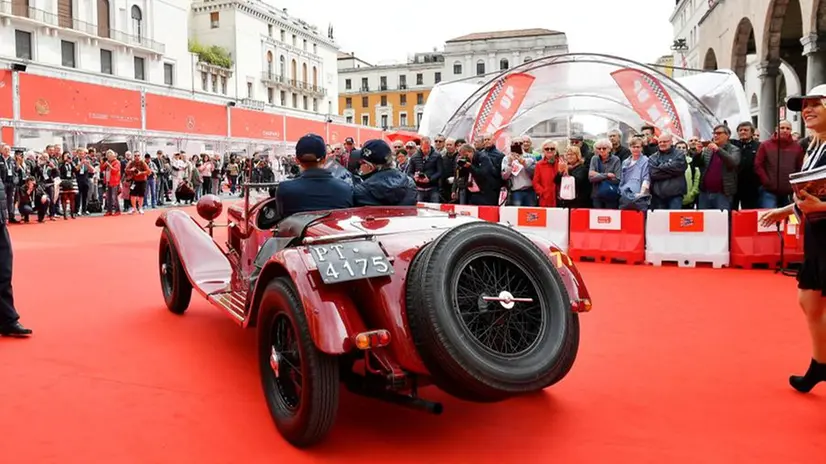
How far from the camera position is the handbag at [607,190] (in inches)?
346

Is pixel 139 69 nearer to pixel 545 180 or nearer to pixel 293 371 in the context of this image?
pixel 545 180

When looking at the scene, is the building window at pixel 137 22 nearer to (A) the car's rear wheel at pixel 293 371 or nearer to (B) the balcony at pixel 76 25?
(B) the balcony at pixel 76 25

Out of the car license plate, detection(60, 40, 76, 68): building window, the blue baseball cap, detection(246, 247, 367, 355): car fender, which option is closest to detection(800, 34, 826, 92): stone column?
the blue baseball cap

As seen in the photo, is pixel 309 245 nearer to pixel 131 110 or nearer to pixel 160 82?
pixel 131 110

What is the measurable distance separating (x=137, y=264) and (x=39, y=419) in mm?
5485

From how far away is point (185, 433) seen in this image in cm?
308

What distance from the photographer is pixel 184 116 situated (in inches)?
908

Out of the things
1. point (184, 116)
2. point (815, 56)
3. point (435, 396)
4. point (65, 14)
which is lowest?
point (435, 396)

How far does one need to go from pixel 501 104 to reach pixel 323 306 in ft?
40.9

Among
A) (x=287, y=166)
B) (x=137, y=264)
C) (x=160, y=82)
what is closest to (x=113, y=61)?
(x=160, y=82)

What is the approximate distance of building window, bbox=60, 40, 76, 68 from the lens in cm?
3960

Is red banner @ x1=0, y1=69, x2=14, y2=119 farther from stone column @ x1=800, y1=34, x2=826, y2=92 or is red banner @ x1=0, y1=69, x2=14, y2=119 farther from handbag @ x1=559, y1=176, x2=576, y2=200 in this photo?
stone column @ x1=800, y1=34, x2=826, y2=92

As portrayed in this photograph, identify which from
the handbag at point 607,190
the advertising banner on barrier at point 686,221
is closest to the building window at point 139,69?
the handbag at point 607,190

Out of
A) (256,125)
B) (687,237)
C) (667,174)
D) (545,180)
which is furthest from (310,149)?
(256,125)
